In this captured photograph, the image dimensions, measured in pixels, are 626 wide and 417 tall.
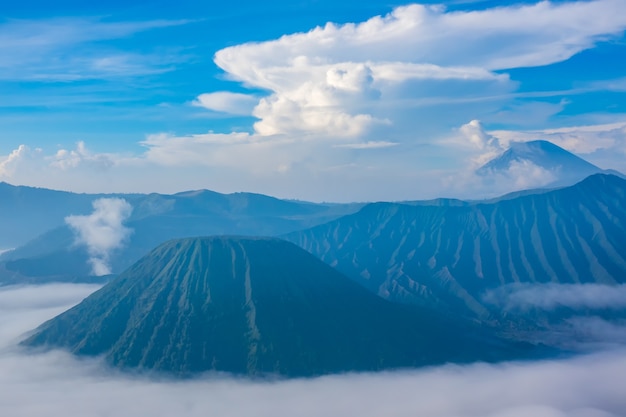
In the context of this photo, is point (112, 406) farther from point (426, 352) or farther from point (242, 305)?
point (426, 352)

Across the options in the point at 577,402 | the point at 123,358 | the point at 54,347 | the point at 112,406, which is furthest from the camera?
the point at 54,347

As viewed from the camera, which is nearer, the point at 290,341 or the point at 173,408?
the point at 173,408

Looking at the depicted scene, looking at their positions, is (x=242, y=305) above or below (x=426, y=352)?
above

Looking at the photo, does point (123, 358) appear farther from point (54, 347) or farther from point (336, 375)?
point (336, 375)

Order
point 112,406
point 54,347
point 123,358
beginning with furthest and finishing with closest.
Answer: point 54,347 → point 123,358 → point 112,406

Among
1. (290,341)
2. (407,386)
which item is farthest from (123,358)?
(407,386)

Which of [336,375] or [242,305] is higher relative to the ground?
[242,305]

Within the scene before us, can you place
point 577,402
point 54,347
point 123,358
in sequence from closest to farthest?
point 577,402
point 123,358
point 54,347

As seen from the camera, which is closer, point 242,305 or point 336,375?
point 336,375

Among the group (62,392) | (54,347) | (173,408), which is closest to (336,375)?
(173,408)
